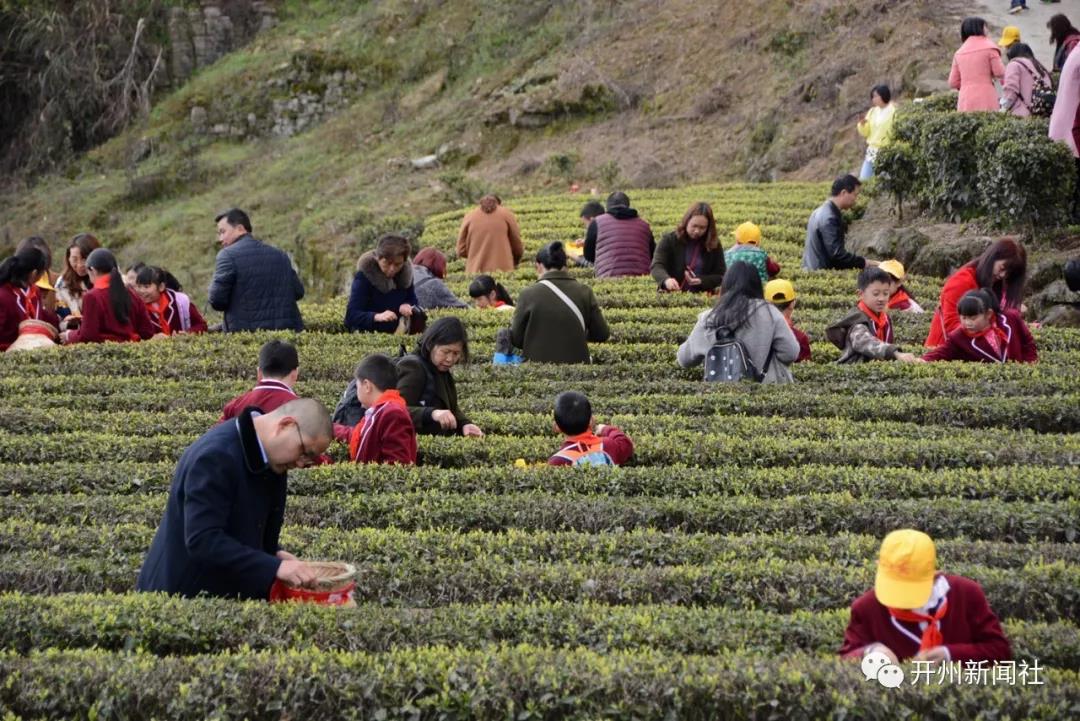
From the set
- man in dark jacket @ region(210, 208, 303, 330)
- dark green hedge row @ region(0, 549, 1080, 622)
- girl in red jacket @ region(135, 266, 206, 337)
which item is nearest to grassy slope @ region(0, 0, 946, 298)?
girl in red jacket @ region(135, 266, 206, 337)

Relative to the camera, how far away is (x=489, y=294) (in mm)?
15289

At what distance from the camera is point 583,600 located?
7.17 metres

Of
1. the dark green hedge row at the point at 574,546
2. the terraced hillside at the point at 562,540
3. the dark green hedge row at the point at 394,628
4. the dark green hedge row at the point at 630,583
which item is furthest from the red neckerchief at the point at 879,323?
the dark green hedge row at the point at 394,628

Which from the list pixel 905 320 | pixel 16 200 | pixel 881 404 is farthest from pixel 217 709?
pixel 16 200

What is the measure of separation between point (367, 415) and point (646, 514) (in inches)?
82.9

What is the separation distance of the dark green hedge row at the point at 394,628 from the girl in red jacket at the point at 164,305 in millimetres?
7550

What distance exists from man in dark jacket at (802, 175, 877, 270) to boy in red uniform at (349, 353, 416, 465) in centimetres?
808

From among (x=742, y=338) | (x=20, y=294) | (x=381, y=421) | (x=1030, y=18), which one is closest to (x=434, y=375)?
(x=381, y=421)

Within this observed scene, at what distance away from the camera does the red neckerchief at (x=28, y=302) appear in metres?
13.7

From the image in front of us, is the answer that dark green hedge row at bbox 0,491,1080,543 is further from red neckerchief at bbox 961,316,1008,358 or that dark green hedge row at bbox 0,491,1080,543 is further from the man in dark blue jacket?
red neckerchief at bbox 961,316,1008,358

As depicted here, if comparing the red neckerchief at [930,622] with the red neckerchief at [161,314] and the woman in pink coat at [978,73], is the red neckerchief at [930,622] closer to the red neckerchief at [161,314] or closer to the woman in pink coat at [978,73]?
the red neckerchief at [161,314]

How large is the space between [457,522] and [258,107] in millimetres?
28786

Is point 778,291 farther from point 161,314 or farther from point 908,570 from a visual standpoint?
point 161,314

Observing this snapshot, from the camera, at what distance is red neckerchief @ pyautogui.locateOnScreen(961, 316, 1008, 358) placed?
1166 centimetres
